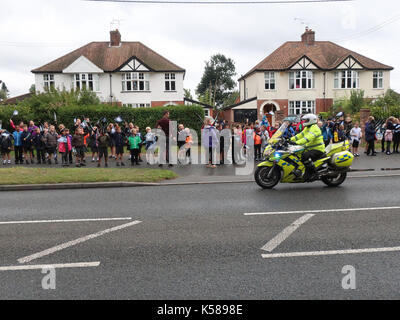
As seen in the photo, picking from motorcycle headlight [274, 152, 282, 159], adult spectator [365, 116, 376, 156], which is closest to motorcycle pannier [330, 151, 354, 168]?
motorcycle headlight [274, 152, 282, 159]

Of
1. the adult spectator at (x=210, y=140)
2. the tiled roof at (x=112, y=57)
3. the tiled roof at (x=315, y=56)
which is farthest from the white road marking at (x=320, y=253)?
the tiled roof at (x=315, y=56)

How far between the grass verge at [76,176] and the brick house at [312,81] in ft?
108

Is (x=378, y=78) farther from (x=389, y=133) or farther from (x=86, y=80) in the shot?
(x=86, y=80)

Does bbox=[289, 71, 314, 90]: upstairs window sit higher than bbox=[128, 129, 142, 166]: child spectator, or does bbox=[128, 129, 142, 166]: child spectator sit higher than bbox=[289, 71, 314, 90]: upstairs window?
bbox=[289, 71, 314, 90]: upstairs window

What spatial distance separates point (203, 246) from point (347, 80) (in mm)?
43219

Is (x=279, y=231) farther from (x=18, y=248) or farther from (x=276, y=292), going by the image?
(x=18, y=248)

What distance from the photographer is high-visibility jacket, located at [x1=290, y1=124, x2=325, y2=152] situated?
Result: 984 centimetres

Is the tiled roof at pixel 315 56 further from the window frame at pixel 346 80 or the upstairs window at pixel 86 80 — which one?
the upstairs window at pixel 86 80

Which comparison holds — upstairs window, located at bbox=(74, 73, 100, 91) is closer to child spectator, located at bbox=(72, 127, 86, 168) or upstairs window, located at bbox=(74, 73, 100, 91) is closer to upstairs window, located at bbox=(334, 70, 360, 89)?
child spectator, located at bbox=(72, 127, 86, 168)

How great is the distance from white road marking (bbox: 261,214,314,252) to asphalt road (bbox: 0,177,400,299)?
2 centimetres

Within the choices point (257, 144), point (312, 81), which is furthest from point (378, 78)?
point (257, 144)

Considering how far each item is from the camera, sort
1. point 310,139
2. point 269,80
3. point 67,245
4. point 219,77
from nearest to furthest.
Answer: point 67,245
point 310,139
point 269,80
point 219,77

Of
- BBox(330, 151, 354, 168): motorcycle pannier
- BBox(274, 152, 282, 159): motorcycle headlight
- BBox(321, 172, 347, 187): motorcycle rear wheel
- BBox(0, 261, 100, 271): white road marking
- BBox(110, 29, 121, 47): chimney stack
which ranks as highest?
BBox(110, 29, 121, 47): chimney stack

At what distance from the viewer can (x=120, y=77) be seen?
40.7 meters
